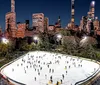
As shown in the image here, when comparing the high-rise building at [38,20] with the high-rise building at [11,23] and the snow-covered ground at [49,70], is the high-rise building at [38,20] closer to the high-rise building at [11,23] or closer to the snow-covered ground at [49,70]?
the high-rise building at [11,23]

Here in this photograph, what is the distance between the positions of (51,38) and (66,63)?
35.3 m

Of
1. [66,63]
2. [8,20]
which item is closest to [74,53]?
[66,63]

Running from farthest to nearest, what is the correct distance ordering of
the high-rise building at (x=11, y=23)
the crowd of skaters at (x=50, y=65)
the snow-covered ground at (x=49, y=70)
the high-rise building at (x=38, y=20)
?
the high-rise building at (x=38, y=20)
the high-rise building at (x=11, y=23)
the crowd of skaters at (x=50, y=65)
the snow-covered ground at (x=49, y=70)

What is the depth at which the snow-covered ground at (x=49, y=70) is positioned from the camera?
100 ft

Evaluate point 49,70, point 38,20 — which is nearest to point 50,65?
point 49,70

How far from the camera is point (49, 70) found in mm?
36500

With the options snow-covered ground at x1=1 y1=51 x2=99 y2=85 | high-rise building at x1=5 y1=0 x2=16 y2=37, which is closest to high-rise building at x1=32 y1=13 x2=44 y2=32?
high-rise building at x1=5 y1=0 x2=16 y2=37

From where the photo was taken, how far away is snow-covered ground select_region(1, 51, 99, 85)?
3062cm

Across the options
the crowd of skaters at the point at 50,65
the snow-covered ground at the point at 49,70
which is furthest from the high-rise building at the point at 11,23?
the snow-covered ground at the point at 49,70

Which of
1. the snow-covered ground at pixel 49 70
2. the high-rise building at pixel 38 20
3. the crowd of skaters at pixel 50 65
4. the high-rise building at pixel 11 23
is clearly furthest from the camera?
the high-rise building at pixel 38 20

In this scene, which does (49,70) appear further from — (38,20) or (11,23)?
(38,20)

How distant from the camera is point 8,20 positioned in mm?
138625

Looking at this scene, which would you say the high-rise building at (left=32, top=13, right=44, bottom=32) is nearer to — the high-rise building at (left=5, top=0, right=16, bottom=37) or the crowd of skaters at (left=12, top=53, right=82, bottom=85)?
the high-rise building at (left=5, top=0, right=16, bottom=37)

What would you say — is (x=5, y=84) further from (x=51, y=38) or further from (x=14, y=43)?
(x=51, y=38)
